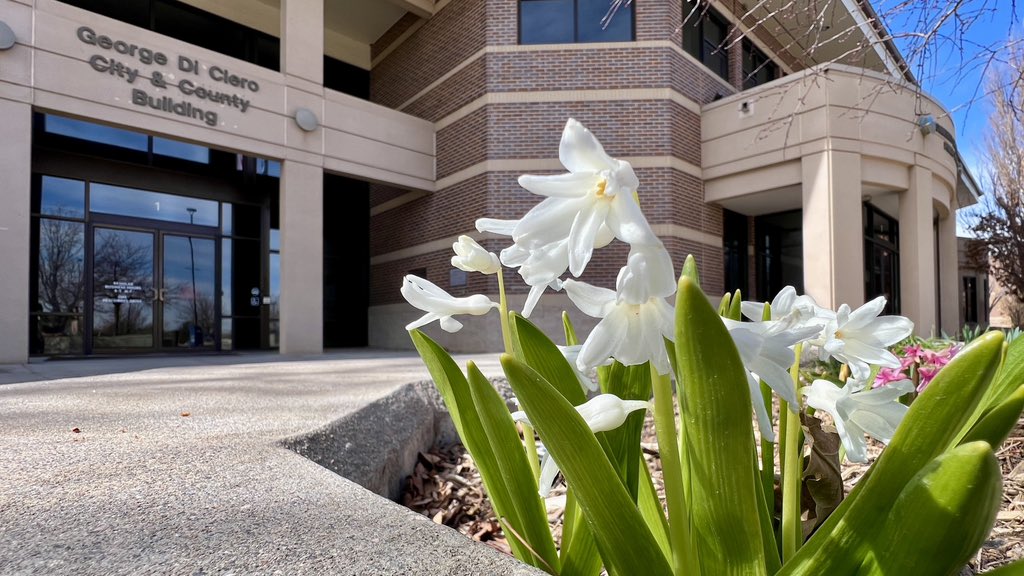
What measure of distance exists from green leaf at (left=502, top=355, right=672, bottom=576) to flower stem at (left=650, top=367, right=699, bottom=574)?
0.11ft

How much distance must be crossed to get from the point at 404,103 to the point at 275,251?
5256 mm

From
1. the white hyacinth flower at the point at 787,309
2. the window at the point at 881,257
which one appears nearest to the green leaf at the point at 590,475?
the white hyacinth flower at the point at 787,309

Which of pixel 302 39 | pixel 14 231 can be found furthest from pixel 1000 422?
pixel 302 39

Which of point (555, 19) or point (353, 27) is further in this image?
point (353, 27)

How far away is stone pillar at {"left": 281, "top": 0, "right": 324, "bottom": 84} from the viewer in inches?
452

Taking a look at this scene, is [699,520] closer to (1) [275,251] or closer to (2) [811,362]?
(2) [811,362]

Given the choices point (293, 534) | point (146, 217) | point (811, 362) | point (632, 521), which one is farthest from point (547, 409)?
point (146, 217)

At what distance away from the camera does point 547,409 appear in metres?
0.79

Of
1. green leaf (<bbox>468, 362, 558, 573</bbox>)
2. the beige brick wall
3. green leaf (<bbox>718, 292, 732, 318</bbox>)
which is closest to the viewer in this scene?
green leaf (<bbox>468, 362, 558, 573</bbox>)

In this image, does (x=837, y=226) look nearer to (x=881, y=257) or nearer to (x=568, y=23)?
(x=881, y=257)

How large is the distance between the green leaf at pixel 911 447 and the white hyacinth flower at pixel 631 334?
0.33 metres

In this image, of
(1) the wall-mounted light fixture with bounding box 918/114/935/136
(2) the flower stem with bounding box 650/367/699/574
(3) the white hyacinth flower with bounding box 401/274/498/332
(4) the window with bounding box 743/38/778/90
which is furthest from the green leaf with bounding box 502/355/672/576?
(4) the window with bounding box 743/38/778/90

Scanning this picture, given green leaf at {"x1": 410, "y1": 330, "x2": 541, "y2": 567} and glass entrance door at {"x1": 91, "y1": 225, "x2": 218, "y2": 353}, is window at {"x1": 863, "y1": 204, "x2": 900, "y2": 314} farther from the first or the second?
glass entrance door at {"x1": 91, "y1": 225, "x2": 218, "y2": 353}

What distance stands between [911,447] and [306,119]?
12292mm
